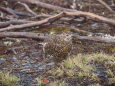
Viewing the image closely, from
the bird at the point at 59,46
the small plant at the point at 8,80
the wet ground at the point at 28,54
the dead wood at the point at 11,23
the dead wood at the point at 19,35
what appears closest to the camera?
the small plant at the point at 8,80

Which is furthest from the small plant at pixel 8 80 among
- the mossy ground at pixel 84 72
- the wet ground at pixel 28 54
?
the mossy ground at pixel 84 72

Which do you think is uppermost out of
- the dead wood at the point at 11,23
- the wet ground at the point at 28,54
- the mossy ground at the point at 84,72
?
the dead wood at the point at 11,23

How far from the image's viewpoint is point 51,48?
21.7ft

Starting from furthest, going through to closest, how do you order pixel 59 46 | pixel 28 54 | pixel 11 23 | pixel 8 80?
1. pixel 11 23
2. pixel 28 54
3. pixel 59 46
4. pixel 8 80

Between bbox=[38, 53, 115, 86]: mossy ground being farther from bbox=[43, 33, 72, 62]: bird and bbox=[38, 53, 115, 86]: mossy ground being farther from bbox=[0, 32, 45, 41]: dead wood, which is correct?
bbox=[0, 32, 45, 41]: dead wood

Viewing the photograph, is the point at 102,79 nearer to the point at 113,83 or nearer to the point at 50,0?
the point at 113,83

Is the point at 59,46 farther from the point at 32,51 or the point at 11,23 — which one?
the point at 11,23

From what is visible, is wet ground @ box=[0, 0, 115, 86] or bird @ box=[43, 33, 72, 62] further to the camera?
wet ground @ box=[0, 0, 115, 86]

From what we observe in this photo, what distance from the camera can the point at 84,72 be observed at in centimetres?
626

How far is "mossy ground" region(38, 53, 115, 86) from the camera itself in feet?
19.6

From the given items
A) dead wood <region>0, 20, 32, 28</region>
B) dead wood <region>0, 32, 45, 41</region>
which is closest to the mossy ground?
dead wood <region>0, 32, 45, 41</region>

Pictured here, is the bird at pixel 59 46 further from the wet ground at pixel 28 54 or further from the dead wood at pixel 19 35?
the dead wood at pixel 19 35

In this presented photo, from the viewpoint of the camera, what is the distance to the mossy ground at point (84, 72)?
596cm

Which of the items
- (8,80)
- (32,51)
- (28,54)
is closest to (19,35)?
(32,51)
